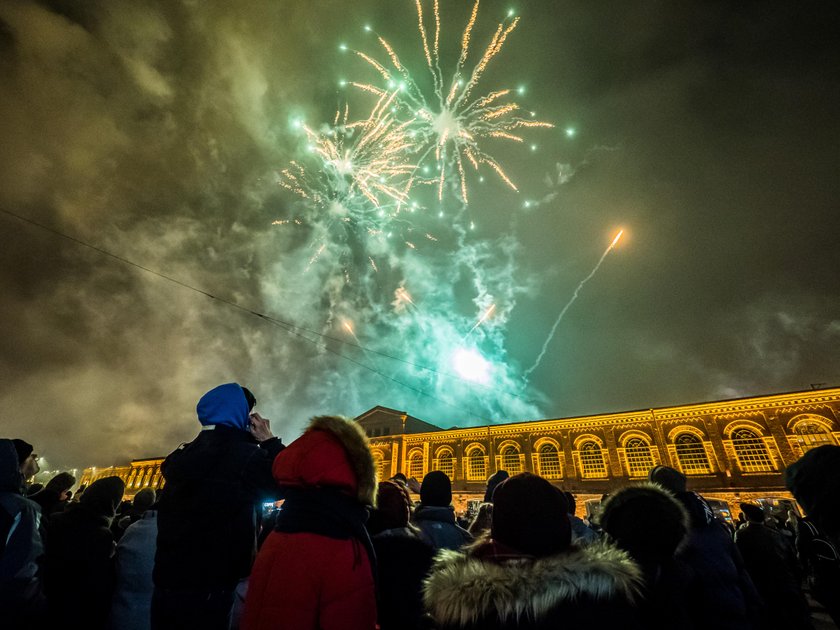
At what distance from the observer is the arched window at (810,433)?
67.6 feet

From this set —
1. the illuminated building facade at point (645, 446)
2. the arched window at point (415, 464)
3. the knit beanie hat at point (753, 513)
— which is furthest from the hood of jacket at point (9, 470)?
the arched window at point (415, 464)

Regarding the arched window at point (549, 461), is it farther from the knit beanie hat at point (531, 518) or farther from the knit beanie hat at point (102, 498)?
the knit beanie hat at point (531, 518)

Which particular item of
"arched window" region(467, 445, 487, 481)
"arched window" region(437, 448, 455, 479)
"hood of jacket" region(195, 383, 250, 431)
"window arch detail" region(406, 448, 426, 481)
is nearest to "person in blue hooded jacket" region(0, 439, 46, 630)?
"hood of jacket" region(195, 383, 250, 431)

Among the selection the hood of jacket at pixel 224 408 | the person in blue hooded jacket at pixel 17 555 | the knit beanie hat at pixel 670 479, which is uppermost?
the hood of jacket at pixel 224 408

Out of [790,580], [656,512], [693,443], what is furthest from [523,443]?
[656,512]

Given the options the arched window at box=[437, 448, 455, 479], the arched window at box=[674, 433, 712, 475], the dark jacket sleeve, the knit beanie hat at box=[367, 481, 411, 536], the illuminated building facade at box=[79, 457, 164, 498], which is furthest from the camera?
the illuminated building facade at box=[79, 457, 164, 498]

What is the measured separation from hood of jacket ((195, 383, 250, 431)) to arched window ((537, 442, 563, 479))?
93.2 ft

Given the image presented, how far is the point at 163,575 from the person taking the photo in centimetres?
230

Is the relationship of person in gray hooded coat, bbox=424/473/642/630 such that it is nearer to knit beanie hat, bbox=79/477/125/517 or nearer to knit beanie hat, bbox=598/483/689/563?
knit beanie hat, bbox=598/483/689/563

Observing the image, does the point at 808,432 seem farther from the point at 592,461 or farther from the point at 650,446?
the point at 592,461

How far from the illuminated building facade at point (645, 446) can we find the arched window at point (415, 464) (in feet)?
0.29

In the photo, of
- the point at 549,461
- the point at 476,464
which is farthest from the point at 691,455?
the point at 476,464

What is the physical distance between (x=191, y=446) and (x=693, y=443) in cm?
2976

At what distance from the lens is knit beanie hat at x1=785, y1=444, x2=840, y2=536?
8.45ft
